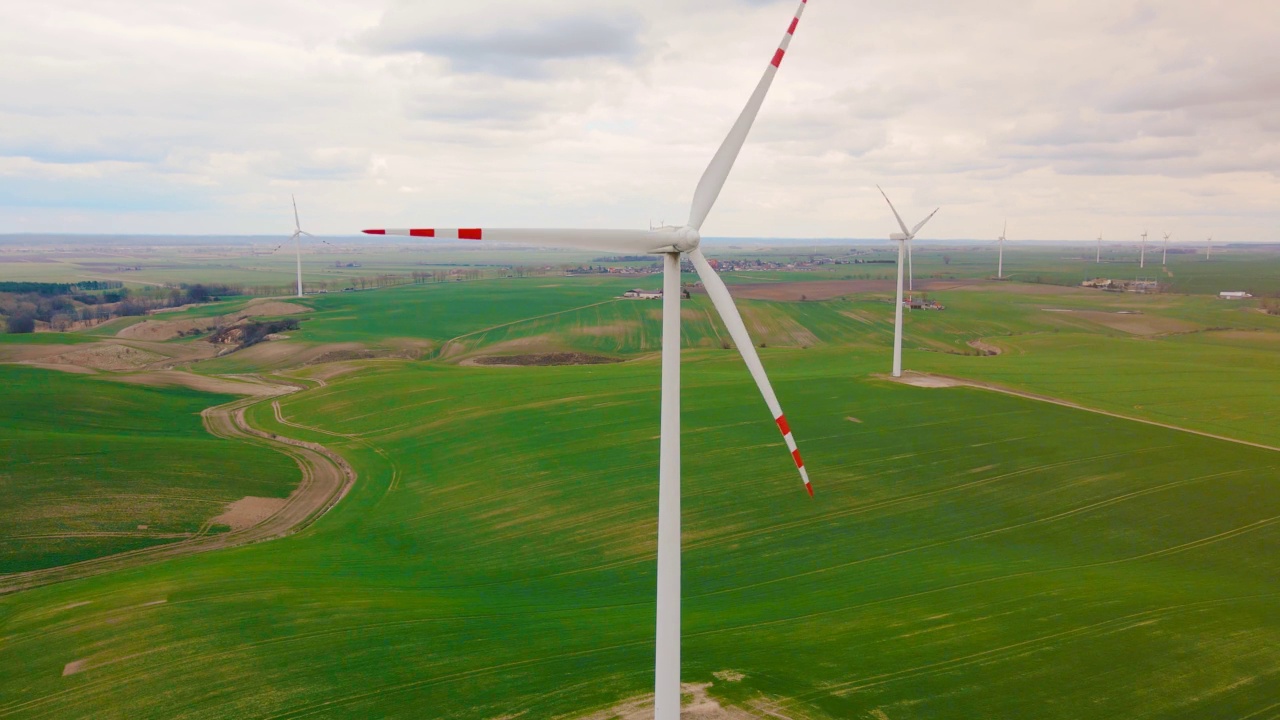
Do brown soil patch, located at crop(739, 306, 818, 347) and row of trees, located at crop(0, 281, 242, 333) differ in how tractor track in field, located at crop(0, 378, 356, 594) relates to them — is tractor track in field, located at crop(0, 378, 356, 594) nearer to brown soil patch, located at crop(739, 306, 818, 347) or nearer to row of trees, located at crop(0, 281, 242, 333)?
brown soil patch, located at crop(739, 306, 818, 347)

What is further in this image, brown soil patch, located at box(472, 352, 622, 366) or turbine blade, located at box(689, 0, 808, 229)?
brown soil patch, located at box(472, 352, 622, 366)

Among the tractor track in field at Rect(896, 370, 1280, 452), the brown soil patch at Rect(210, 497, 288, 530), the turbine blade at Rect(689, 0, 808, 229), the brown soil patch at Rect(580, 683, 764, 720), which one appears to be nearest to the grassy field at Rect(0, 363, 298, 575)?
the brown soil patch at Rect(210, 497, 288, 530)

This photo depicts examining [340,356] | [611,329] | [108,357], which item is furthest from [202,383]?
[611,329]

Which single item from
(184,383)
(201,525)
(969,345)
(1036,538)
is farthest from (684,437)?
(969,345)

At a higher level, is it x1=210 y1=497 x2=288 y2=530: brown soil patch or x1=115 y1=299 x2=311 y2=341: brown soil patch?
x1=115 y1=299 x2=311 y2=341: brown soil patch

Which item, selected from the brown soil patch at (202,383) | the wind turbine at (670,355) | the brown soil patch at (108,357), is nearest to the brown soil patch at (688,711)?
the wind turbine at (670,355)

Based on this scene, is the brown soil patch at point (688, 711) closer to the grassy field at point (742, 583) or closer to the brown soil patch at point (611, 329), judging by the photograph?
the grassy field at point (742, 583)
